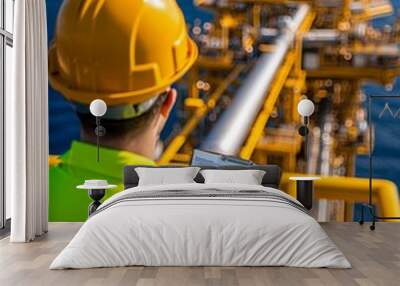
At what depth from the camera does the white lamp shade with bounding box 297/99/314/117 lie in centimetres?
775

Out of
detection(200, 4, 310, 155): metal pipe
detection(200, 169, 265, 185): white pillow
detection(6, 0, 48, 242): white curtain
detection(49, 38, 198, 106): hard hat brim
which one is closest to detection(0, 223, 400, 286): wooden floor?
detection(6, 0, 48, 242): white curtain

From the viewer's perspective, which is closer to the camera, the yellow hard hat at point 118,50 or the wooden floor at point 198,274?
the wooden floor at point 198,274

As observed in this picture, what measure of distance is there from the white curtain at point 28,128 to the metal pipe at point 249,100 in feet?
7.24

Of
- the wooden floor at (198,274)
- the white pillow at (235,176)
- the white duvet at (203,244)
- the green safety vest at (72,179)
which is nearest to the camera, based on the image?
the wooden floor at (198,274)

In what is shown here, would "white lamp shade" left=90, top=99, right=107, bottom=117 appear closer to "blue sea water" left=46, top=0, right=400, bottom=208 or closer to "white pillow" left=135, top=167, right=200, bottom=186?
"blue sea water" left=46, top=0, right=400, bottom=208

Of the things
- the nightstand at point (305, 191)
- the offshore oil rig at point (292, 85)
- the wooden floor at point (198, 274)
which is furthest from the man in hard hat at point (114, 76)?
the wooden floor at point (198, 274)

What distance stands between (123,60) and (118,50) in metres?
0.14

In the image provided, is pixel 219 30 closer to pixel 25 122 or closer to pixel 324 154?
pixel 324 154

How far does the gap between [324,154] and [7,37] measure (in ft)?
13.2

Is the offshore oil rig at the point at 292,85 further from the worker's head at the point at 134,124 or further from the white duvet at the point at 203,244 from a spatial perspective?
the white duvet at the point at 203,244

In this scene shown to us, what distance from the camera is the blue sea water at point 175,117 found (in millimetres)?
8320

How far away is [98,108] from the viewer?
775cm

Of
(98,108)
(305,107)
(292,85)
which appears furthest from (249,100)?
(98,108)

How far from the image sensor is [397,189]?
829cm
